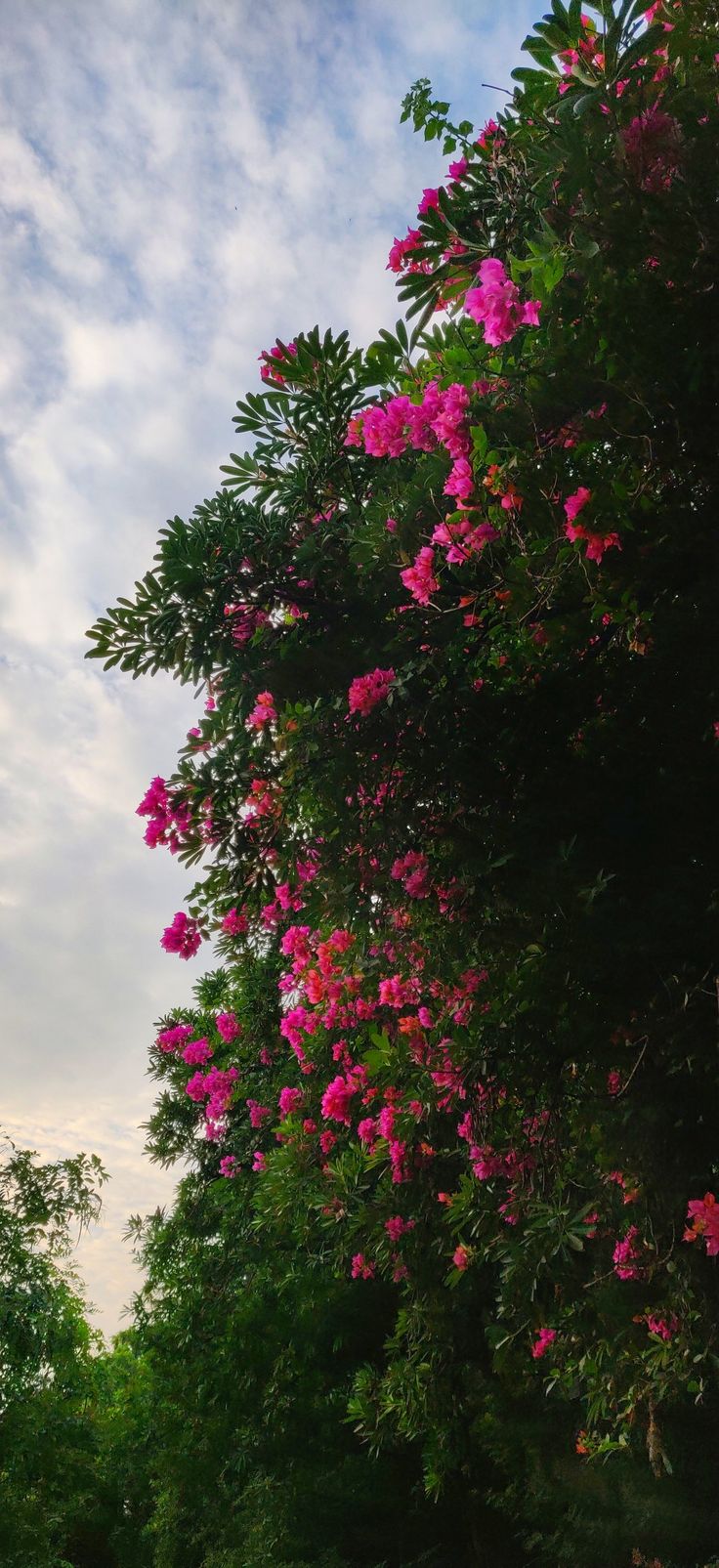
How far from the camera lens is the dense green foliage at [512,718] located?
14.5ft

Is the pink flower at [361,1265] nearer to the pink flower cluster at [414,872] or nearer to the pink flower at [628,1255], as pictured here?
the pink flower at [628,1255]

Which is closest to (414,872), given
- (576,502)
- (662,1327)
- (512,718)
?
(512,718)

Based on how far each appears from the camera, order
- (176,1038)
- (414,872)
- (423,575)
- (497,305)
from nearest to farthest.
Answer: (497,305) → (423,575) → (414,872) → (176,1038)

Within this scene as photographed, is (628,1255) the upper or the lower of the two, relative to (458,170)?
lower

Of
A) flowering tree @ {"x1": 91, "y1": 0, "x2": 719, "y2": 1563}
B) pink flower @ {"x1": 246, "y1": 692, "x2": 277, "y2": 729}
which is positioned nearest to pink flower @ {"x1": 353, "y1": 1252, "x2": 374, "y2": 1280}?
flowering tree @ {"x1": 91, "y1": 0, "x2": 719, "y2": 1563}

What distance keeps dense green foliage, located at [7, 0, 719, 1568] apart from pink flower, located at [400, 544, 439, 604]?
0.02 m

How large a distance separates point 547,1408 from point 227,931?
7.51 meters

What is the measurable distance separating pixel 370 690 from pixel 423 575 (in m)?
0.72

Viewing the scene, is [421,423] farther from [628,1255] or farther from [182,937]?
[628,1255]

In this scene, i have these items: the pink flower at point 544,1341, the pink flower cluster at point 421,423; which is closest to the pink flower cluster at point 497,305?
the pink flower cluster at point 421,423

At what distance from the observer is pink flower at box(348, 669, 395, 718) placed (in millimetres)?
5367

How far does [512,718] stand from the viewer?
551cm

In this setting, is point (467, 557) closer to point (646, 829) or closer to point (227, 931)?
point (646, 829)

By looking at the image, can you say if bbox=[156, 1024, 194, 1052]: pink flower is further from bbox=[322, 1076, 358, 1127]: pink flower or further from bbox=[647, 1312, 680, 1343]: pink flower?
bbox=[647, 1312, 680, 1343]: pink flower
